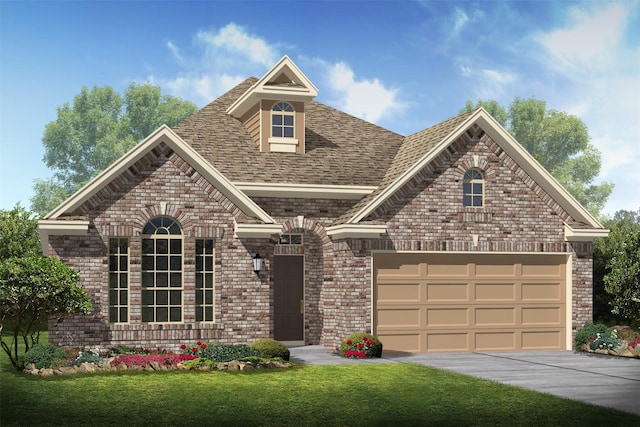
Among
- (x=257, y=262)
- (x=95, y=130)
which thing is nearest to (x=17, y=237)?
(x=257, y=262)

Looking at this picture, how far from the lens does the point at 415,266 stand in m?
23.4

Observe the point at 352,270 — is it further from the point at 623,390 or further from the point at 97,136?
the point at 97,136

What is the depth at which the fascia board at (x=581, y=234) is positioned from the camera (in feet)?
79.4

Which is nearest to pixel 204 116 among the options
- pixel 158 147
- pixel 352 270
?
pixel 158 147

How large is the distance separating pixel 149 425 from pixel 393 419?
369cm

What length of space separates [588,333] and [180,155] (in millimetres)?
12000

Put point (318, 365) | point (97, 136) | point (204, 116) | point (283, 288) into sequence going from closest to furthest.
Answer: point (318, 365) < point (283, 288) < point (204, 116) < point (97, 136)

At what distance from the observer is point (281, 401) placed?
579 inches

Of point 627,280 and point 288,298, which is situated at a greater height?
point 627,280

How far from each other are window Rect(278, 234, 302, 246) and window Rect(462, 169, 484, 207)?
490cm

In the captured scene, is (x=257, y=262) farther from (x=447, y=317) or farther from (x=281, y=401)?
(x=281, y=401)

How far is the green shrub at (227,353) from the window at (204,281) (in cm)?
228

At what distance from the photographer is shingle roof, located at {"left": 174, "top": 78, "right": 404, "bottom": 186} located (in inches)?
968

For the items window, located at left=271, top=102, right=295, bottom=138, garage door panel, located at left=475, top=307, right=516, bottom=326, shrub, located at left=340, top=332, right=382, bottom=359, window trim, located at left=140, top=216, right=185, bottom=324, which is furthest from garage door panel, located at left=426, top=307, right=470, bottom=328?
window, located at left=271, top=102, right=295, bottom=138
